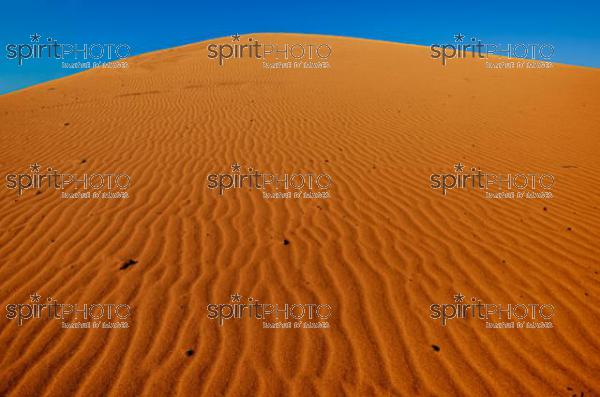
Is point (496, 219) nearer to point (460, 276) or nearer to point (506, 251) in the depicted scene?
point (506, 251)

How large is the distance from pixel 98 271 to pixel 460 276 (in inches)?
150

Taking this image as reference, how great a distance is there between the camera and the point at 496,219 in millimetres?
4707

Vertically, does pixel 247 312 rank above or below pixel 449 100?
below

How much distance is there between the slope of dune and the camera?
8.83 feet

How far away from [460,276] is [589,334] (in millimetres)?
1080

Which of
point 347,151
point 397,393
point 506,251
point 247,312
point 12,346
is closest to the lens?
point 397,393

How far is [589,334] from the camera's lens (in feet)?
9.62

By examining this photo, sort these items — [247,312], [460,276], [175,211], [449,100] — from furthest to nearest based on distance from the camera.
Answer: [449,100], [175,211], [460,276], [247,312]

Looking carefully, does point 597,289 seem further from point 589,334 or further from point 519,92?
point 519,92

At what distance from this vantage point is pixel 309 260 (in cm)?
395

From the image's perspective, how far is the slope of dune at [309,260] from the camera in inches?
106

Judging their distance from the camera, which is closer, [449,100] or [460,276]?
[460,276]

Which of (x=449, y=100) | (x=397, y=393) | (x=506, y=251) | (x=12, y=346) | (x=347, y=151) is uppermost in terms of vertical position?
(x=449, y=100)

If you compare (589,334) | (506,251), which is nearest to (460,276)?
(506,251)
